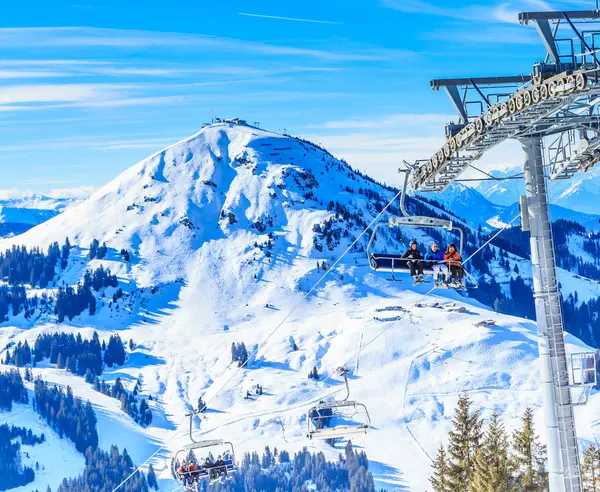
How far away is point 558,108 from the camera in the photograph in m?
23.6

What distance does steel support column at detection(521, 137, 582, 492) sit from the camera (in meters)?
25.7

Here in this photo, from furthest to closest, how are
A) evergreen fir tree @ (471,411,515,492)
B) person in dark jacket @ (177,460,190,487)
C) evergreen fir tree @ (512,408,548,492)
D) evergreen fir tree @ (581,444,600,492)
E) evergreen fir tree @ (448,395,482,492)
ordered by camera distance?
evergreen fir tree @ (448,395,482,492) → evergreen fir tree @ (512,408,548,492) → evergreen fir tree @ (581,444,600,492) → evergreen fir tree @ (471,411,515,492) → person in dark jacket @ (177,460,190,487)

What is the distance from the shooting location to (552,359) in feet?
84.4

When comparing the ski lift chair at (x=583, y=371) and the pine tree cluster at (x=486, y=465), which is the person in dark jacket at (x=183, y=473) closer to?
the pine tree cluster at (x=486, y=465)

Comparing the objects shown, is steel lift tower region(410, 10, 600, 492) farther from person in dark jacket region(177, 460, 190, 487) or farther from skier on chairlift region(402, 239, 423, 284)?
person in dark jacket region(177, 460, 190, 487)

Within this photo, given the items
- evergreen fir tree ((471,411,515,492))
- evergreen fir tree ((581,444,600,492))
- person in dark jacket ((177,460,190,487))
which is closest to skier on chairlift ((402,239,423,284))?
person in dark jacket ((177,460,190,487))

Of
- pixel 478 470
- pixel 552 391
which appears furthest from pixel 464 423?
pixel 552 391

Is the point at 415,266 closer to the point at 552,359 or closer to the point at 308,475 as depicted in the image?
the point at 552,359

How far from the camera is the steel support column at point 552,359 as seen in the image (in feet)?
84.3

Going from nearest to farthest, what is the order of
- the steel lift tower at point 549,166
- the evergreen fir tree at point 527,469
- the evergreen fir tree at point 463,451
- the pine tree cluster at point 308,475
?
the steel lift tower at point 549,166 → the evergreen fir tree at point 527,469 → the evergreen fir tree at point 463,451 → the pine tree cluster at point 308,475

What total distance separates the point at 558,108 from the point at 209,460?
80.7 ft

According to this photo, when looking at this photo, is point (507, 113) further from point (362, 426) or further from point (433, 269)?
point (362, 426)

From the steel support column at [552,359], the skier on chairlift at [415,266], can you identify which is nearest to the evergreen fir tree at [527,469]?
the skier on chairlift at [415,266]

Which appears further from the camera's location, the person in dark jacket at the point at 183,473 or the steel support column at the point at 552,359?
the person in dark jacket at the point at 183,473
